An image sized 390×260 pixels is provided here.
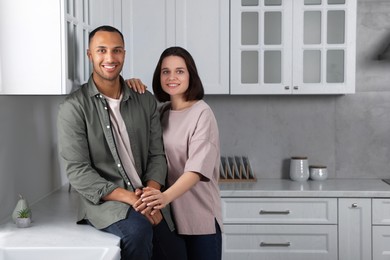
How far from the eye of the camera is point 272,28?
12.6 ft

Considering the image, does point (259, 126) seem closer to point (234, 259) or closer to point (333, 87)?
point (333, 87)

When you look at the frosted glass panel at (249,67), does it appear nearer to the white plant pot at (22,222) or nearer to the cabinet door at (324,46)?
the cabinet door at (324,46)

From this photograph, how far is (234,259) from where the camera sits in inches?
147

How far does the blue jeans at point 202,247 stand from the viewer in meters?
2.52

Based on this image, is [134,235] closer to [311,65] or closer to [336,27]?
[311,65]

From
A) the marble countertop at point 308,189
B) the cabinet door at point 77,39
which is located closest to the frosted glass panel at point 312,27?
the marble countertop at point 308,189

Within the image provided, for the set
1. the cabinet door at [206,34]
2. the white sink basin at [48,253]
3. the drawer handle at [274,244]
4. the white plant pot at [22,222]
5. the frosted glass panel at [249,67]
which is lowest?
the drawer handle at [274,244]

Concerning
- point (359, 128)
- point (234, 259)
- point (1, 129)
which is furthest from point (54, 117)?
point (359, 128)

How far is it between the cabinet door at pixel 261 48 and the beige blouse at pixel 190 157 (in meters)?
1.34

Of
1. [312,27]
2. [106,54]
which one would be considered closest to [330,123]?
[312,27]

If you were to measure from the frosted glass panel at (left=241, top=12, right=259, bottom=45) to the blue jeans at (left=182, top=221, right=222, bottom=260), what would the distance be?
1.65m

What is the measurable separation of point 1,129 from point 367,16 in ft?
8.49

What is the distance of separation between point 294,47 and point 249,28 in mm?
300

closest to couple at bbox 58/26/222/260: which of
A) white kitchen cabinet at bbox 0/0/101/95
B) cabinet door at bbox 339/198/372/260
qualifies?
white kitchen cabinet at bbox 0/0/101/95
